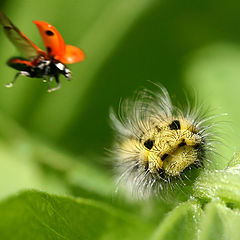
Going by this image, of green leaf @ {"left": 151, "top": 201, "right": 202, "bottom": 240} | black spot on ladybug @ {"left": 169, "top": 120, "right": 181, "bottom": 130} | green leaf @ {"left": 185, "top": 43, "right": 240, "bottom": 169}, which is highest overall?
green leaf @ {"left": 185, "top": 43, "right": 240, "bottom": 169}

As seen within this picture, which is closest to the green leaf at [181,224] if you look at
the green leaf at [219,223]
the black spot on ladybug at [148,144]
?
the green leaf at [219,223]

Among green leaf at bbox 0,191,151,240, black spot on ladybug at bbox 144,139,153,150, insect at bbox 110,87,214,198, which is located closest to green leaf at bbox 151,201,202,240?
insect at bbox 110,87,214,198

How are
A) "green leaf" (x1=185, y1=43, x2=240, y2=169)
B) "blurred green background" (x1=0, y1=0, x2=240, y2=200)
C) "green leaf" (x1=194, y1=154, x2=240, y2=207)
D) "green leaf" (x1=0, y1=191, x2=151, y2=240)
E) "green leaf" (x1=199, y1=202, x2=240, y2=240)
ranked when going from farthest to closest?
"blurred green background" (x1=0, y1=0, x2=240, y2=200), "green leaf" (x1=185, y1=43, x2=240, y2=169), "green leaf" (x1=0, y1=191, x2=151, y2=240), "green leaf" (x1=194, y1=154, x2=240, y2=207), "green leaf" (x1=199, y1=202, x2=240, y2=240)

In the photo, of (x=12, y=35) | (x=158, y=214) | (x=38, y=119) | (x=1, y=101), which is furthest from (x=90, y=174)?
(x=12, y=35)

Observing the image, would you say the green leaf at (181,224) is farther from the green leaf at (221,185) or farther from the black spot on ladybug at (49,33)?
the black spot on ladybug at (49,33)

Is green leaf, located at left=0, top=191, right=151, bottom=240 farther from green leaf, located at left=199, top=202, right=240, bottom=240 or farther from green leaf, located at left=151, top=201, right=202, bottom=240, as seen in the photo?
green leaf, located at left=199, top=202, right=240, bottom=240

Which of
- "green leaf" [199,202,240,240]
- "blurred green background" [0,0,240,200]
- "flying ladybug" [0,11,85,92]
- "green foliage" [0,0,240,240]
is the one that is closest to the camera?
"green leaf" [199,202,240,240]

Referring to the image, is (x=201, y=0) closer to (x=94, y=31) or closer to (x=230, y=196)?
(x=94, y=31)
